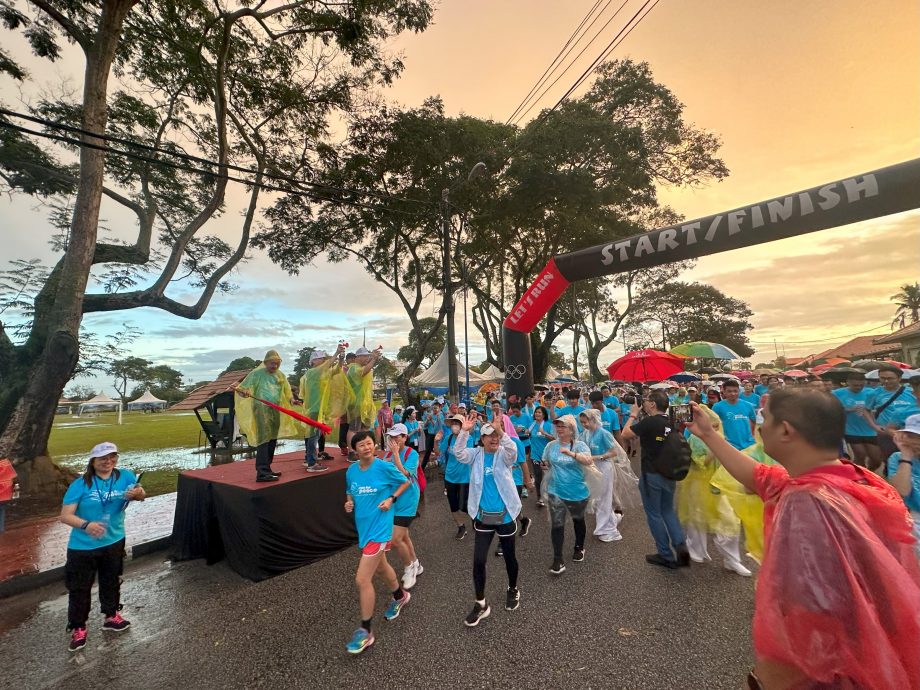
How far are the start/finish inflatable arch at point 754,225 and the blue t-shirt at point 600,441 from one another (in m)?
4.44

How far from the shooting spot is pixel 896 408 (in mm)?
5691

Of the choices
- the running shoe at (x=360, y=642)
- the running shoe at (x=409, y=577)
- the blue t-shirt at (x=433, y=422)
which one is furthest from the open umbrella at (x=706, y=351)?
the running shoe at (x=360, y=642)

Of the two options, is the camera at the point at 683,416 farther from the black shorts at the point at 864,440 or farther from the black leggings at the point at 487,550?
the black shorts at the point at 864,440

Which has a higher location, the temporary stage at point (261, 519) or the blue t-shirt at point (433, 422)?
the blue t-shirt at point (433, 422)

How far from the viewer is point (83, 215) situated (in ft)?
29.6

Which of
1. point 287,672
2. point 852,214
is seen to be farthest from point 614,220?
point 287,672

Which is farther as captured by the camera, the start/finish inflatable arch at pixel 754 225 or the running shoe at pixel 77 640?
the start/finish inflatable arch at pixel 754 225

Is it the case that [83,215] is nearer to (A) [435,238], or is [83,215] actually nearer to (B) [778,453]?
(A) [435,238]

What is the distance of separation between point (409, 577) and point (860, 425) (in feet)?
23.7

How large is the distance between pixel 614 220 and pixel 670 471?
615 inches

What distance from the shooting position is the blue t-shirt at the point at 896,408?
5566 millimetres

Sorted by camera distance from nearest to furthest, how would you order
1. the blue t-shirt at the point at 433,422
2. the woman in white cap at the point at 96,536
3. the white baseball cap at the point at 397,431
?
the woman in white cap at the point at 96,536 < the white baseball cap at the point at 397,431 < the blue t-shirt at the point at 433,422

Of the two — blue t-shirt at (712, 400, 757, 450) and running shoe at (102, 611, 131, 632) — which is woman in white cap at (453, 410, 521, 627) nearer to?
running shoe at (102, 611, 131, 632)

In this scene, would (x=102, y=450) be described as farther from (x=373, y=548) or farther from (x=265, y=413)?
(x=373, y=548)
